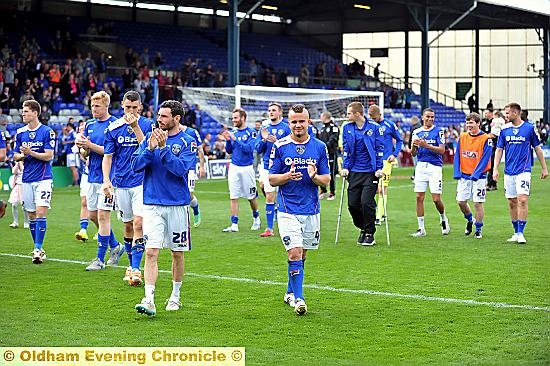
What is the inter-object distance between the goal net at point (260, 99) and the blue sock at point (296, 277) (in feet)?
65.3

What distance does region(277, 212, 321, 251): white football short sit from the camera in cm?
991

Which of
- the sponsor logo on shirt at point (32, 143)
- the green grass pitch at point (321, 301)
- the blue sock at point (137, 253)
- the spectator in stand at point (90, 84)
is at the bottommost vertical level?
the green grass pitch at point (321, 301)

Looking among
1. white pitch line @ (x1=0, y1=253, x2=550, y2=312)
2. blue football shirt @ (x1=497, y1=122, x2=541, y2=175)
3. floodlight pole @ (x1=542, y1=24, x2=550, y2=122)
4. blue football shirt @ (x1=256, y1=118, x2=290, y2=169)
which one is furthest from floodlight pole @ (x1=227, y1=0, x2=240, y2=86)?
floodlight pole @ (x1=542, y1=24, x2=550, y2=122)

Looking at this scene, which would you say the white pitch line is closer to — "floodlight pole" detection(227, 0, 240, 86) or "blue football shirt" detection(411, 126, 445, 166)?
"blue football shirt" detection(411, 126, 445, 166)

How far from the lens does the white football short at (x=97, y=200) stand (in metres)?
12.3

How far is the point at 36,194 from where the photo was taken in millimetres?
13617

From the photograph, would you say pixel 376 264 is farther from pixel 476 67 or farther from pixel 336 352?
Result: pixel 476 67

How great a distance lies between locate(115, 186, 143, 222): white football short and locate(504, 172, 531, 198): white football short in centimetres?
660

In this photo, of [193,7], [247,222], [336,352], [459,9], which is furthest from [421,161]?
[193,7]

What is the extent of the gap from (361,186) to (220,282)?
4613 millimetres

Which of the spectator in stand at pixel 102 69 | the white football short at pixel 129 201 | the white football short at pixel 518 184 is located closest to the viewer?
the white football short at pixel 129 201

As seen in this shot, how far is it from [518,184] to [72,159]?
17153 millimetres

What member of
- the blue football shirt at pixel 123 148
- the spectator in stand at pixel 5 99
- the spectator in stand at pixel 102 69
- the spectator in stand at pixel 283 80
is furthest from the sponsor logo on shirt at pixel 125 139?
the spectator in stand at pixel 283 80

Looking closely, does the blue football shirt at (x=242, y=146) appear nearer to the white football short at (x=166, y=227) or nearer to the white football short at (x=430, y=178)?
the white football short at (x=430, y=178)
